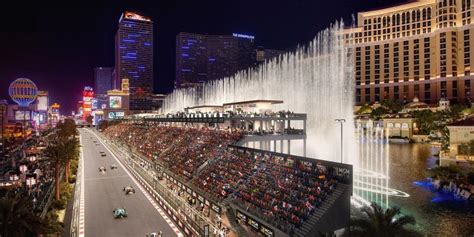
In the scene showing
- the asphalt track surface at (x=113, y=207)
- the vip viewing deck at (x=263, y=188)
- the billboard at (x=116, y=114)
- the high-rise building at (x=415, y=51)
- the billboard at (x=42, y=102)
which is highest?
the high-rise building at (x=415, y=51)

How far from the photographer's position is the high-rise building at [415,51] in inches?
4353

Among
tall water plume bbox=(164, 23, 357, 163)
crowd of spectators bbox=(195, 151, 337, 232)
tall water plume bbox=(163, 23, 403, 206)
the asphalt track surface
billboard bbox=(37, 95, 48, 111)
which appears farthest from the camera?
billboard bbox=(37, 95, 48, 111)

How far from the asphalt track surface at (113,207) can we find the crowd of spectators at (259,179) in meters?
5.21

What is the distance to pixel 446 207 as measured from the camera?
105 ft

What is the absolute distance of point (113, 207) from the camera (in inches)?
1236

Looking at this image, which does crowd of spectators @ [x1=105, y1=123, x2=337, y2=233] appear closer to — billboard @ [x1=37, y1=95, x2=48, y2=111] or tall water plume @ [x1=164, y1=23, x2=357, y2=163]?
tall water plume @ [x1=164, y1=23, x2=357, y2=163]

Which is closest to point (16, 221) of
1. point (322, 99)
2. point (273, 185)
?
point (273, 185)

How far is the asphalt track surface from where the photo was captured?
25.3 m

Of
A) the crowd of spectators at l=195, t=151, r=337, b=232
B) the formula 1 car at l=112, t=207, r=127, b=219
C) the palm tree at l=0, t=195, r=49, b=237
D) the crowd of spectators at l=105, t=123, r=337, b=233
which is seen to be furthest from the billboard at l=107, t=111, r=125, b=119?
the palm tree at l=0, t=195, r=49, b=237

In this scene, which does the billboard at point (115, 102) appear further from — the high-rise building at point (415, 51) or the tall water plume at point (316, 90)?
the high-rise building at point (415, 51)

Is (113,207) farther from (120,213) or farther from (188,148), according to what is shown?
(188,148)

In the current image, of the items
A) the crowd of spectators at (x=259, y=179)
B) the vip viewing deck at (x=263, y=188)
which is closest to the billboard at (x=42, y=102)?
the crowd of spectators at (x=259, y=179)

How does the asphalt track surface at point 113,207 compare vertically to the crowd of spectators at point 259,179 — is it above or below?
below

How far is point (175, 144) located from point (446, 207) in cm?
3753
